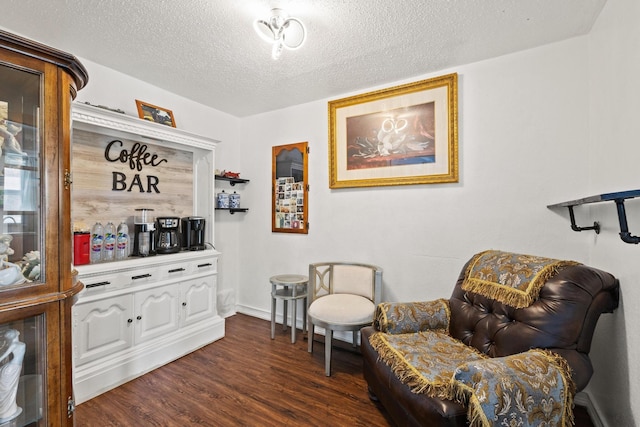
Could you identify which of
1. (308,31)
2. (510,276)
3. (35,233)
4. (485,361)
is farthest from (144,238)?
(510,276)

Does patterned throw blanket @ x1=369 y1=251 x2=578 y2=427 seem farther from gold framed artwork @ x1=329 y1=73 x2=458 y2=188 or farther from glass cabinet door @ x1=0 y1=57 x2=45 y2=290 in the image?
glass cabinet door @ x1=0 y1=57 x2=45 y2=290

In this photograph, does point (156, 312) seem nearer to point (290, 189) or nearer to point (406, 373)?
point (290, 189)

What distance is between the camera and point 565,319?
1339mm

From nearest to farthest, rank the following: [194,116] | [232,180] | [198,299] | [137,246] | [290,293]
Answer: [137,246]
[198,299]
[290,293]
[194,116]
[232,180]

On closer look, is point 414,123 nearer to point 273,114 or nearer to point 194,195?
point 273,114

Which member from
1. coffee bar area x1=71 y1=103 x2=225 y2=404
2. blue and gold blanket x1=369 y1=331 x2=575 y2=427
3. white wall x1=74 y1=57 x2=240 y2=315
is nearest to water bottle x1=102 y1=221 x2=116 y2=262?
coffee bar area x1=71 y1=103 x2=225 y2=404

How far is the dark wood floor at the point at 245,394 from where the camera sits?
1.73m

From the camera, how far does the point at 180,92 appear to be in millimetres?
2846

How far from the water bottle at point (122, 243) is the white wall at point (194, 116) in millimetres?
1022

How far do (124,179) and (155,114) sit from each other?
2.18 feet

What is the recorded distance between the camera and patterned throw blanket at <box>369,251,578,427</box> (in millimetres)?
1077

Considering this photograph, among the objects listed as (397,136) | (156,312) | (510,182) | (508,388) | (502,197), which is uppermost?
(397,136)

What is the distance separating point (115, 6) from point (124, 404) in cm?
246

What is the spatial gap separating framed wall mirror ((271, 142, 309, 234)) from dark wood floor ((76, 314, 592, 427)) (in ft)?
4.18
